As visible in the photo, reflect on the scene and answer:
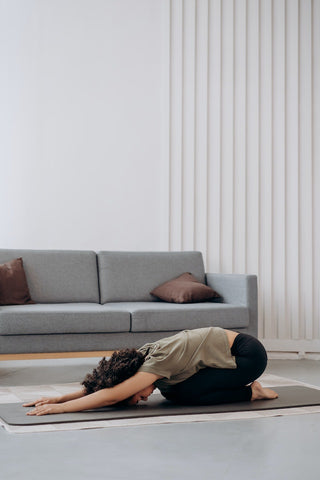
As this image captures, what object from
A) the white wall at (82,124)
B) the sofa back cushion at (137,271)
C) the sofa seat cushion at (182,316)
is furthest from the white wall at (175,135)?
the sofa seat cushion at (182,316)

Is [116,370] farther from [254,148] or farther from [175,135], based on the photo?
[254,148]

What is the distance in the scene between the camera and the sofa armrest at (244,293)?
14.6 feet

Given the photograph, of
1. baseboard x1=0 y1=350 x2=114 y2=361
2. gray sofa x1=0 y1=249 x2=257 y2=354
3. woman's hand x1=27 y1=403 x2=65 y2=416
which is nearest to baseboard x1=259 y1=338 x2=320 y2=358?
gray sofa x1=0 y1=249 x2=257 y2=354

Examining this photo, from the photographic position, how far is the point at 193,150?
17.5ft

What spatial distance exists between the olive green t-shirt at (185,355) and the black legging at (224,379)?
4 cm

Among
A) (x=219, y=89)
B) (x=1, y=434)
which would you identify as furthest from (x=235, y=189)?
(x=1, y=434)

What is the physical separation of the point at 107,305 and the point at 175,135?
67.0 inches

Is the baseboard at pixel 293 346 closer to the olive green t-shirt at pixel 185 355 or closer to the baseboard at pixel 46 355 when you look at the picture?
the baseboard at pixel 46 355

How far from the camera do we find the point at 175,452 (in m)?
2.34

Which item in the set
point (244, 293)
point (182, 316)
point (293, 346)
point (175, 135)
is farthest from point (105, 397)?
point (175, 135)

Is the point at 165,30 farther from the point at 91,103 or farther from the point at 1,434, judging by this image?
the point at 1,434

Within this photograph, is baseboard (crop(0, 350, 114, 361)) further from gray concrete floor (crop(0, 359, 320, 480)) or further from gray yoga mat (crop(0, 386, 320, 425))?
gray concrete floor (crop(0, 359, 320, 480))

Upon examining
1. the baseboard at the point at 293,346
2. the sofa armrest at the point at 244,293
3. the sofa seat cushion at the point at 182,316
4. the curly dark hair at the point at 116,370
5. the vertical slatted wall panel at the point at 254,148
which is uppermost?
the vertical slatted wall panel at the point at 254,148

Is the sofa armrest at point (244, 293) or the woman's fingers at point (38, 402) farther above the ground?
the sofa armrest at point (244, 293)
